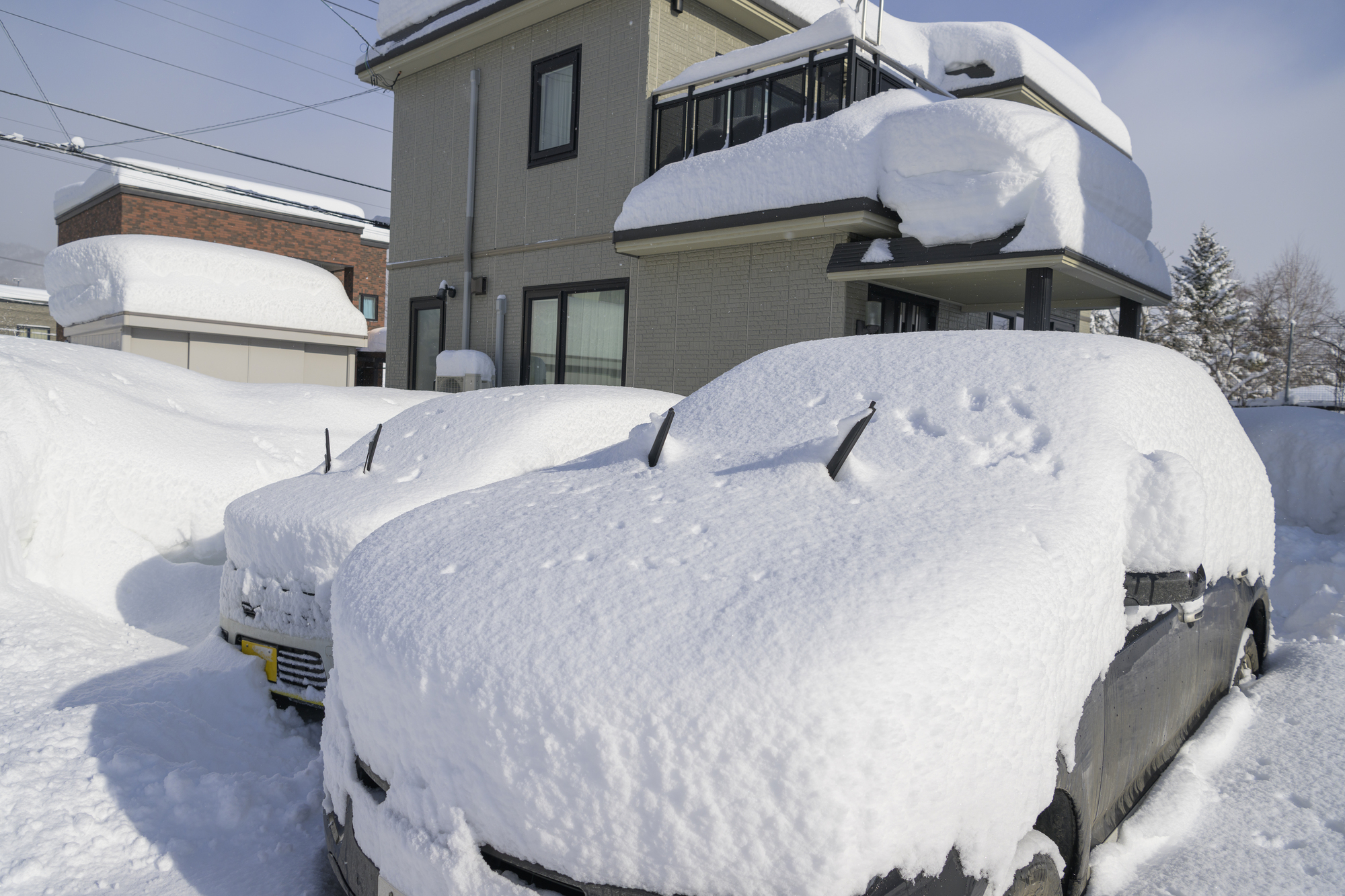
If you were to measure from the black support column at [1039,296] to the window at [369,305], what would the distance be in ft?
74.4

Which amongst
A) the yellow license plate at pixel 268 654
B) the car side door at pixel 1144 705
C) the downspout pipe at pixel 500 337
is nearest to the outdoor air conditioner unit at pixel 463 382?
the downspout pipe at pixel 500 337

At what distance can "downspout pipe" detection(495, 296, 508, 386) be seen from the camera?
39.8 feet

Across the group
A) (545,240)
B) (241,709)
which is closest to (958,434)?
(241,709)

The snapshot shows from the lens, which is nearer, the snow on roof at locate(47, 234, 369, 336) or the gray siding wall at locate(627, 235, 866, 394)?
the gray siding wall at locate(627, 235, 866, 394)

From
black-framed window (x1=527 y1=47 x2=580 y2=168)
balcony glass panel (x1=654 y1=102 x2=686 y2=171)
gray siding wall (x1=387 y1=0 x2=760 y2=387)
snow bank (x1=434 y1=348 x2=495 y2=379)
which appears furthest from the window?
balcony glass panel (x1=654 y1=102 x2=686 y2=171)

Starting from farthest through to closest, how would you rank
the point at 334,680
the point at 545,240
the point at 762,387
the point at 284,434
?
the point at 545,240, the point at 284,434, the point at 762,387, the point at 334,680

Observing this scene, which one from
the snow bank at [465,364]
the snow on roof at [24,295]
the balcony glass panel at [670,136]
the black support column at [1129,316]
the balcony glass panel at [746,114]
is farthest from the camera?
the snow on roof at [24,295]

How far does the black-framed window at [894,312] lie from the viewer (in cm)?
877

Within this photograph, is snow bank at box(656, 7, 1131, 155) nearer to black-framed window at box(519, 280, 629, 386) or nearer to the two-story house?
the two-story house

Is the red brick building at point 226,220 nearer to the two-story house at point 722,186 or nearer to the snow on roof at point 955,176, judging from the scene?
the two-story house at point 722,186

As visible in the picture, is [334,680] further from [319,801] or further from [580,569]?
[319,801]

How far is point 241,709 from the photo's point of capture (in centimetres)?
345

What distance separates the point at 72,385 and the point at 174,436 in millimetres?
764

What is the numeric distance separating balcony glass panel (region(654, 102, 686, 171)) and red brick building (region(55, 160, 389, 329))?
12.4 metres
